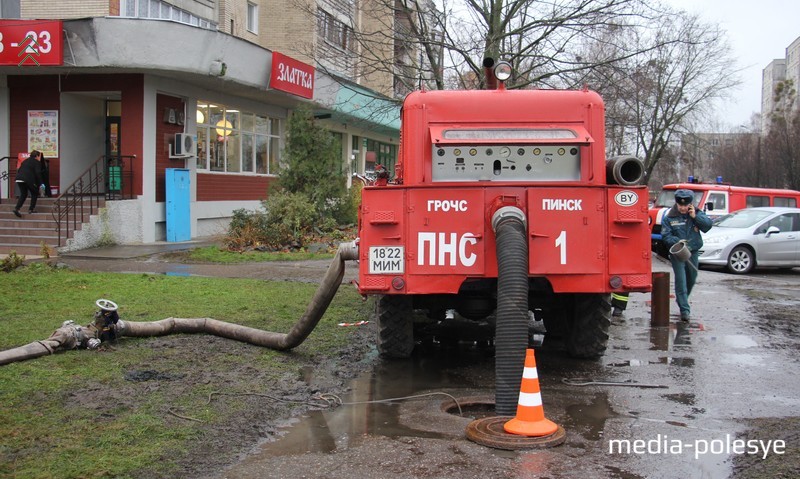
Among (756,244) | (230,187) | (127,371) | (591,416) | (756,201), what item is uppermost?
(230,187)

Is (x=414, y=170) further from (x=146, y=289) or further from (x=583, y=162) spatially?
(x=146, y=289)

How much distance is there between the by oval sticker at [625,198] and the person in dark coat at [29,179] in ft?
50.9

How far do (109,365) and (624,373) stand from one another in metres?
4.77

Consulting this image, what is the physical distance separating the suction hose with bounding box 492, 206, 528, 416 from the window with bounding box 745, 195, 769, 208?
17489mm

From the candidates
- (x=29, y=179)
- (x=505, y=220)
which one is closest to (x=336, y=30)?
(x=29, y=179)

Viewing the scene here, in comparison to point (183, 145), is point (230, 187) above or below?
below

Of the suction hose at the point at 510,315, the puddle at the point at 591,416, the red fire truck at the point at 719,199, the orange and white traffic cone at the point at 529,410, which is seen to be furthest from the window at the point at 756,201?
the orange and white traffic cone at the point at 529,410

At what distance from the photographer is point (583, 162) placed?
7238 mm

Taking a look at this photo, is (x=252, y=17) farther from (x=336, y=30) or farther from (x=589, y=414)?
(x=589, y=414)

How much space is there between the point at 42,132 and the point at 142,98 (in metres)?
3.15

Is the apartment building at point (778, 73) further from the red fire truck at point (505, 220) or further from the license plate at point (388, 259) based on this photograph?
the license plate at point (388, 259)

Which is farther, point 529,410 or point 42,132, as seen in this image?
point 42,132

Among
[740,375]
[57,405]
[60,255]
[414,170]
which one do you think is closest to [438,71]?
[60,255]

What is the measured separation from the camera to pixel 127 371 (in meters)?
6.14
